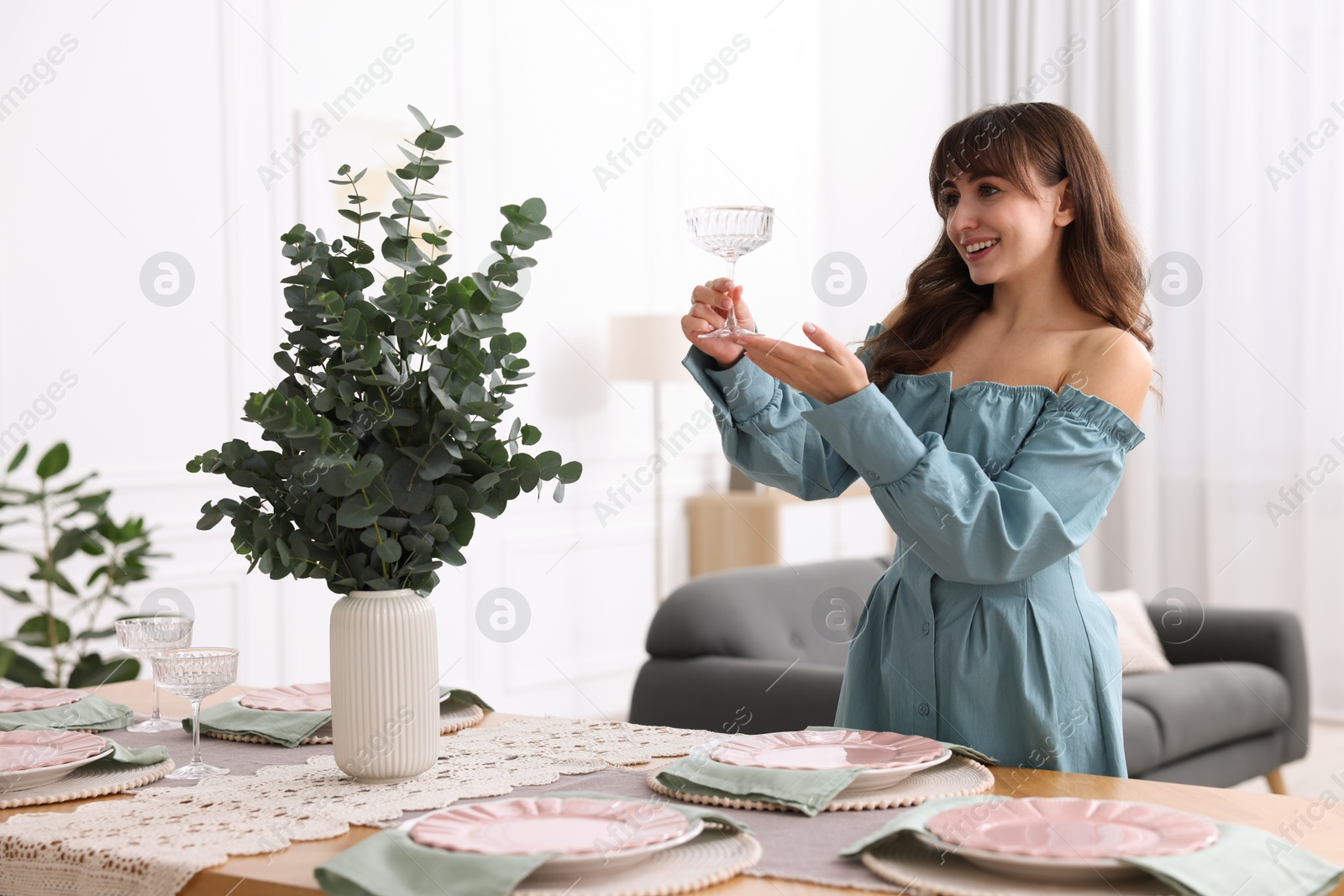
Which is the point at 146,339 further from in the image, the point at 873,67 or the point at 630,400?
the point at 873,67

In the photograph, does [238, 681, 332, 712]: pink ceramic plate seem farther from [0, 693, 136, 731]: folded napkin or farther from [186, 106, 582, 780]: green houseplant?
[186, 106, 582, 780]: green houseplant

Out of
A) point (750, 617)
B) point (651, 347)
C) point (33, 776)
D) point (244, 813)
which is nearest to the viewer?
point (244, 813)

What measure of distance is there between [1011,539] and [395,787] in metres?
0.71

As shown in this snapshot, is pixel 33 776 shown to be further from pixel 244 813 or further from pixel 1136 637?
pixel 1136 637

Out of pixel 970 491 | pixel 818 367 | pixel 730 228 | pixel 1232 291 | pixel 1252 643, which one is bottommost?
pixel 1252 643

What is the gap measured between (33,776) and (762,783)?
2.42ft

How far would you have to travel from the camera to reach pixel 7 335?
3396mm

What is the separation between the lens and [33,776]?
1321 millimetres

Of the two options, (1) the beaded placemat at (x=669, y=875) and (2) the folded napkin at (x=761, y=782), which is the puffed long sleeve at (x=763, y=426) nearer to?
(2) the folded napkin at (x=761, y=782)

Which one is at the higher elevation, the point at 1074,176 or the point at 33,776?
the point at 1074,176

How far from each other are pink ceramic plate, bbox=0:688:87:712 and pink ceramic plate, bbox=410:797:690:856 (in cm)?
89

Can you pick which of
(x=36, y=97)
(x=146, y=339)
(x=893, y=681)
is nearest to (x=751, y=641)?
(x=893, y=681)

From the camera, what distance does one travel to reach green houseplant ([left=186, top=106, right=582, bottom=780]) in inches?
50.8

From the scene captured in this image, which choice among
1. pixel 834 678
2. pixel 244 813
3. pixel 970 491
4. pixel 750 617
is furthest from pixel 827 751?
pixel 750 617
